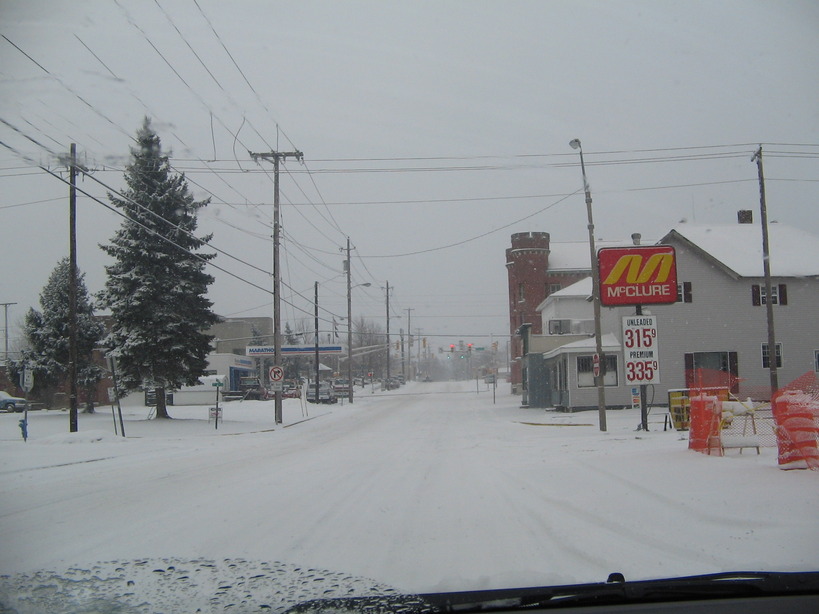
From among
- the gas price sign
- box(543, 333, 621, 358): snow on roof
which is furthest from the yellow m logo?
box(543, 333, 621, 358): snow on roof

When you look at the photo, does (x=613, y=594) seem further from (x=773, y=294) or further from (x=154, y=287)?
(x=773, y=294)

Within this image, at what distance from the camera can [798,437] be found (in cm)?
1028

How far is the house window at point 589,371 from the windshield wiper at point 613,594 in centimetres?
3258

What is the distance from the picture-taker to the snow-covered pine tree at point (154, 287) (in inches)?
1278

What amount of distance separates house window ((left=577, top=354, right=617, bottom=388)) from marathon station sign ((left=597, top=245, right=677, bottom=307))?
1476cm

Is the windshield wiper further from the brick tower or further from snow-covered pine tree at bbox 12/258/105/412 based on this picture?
the brick tower

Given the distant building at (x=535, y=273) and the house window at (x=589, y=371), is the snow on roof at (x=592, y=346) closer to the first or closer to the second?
the house window at (x=589, y=371)

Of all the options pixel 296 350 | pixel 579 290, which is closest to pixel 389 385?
pixel 296 350

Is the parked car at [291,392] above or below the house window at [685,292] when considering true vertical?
below

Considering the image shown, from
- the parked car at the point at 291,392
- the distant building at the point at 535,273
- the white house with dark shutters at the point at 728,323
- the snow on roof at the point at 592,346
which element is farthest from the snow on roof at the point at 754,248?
the parked car at the point at 291,392

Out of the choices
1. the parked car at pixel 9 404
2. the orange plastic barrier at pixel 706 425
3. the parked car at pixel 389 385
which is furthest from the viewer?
the parked car at pixel 389 385

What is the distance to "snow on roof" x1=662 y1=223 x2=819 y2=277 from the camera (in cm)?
3478

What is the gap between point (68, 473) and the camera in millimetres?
15195

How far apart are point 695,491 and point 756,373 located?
28.0m
